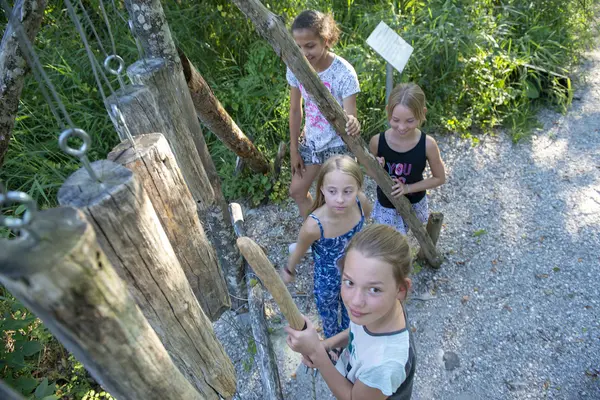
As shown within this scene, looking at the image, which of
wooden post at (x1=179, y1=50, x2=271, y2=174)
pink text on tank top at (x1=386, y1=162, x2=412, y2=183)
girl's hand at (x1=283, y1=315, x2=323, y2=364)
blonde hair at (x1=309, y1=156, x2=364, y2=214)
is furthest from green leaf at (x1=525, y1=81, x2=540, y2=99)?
girl's hand at (x1=283, y1=315, x2=323, y2=364)

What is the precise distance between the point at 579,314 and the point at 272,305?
2.13 metres

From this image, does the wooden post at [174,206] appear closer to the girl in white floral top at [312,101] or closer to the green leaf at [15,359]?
the girl in white floral top at [312,101]

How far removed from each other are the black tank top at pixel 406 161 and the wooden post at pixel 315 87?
115 millimetres

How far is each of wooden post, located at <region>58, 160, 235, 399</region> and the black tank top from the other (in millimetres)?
1718

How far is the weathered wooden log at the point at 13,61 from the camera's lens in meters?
1.78

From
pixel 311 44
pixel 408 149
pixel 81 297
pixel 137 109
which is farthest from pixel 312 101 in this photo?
pixel 81 297

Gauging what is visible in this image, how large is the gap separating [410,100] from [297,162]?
3.22ft

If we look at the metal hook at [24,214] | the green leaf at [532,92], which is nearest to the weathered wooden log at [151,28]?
the metal hook at [24,214]

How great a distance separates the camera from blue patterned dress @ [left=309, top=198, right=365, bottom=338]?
7.18 feet

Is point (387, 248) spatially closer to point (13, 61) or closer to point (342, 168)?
point (342, 168)

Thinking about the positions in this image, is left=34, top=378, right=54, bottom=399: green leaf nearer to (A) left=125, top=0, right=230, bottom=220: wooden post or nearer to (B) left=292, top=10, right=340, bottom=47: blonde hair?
(A) left=125, top=0, right=230, bottom=220: wooden post

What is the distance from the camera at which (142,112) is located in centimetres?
159

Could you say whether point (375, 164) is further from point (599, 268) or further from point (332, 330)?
point (599, 268)

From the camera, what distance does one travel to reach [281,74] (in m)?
4.46
